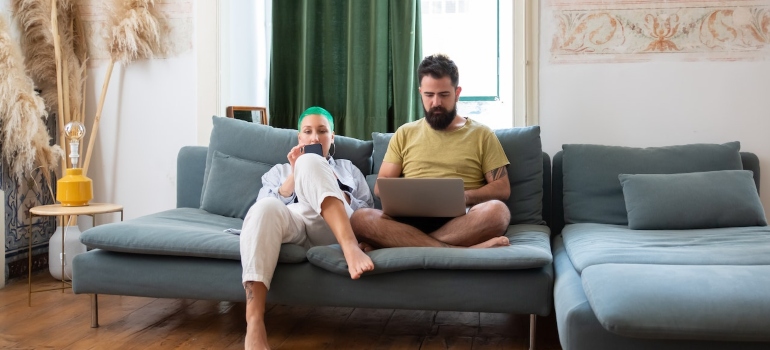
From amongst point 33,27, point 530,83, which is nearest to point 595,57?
point 530,83

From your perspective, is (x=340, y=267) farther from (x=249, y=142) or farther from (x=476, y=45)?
(x=476, y=45)

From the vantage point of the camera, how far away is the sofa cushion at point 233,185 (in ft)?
11.1

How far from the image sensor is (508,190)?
3.11 metres

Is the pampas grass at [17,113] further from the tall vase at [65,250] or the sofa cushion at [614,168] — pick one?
the sofa cushion at [614,168]

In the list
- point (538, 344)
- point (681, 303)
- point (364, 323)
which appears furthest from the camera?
point (364, 323)

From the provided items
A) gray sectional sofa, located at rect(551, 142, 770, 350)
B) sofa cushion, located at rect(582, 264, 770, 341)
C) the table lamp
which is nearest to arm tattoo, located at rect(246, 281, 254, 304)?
gray sectional sofa, located at rect(551, 142, 770, 350)

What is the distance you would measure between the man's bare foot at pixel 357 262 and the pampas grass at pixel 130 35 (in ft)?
6.57

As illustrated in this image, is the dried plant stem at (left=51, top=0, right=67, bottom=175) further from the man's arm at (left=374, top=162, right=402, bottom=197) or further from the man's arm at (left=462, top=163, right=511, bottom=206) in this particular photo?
the man's arm at (left=462, top=163, right=511, bottom=206)

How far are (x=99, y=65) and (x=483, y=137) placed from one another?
2.25 metres

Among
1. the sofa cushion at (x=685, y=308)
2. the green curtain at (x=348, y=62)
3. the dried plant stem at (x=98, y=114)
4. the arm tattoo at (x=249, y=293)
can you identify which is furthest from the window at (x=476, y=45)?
the sofa cushion at (x=685, y=308)

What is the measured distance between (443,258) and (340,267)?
1.18ft

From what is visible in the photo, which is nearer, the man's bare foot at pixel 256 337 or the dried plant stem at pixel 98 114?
the man's bare foot at pixel 256 337

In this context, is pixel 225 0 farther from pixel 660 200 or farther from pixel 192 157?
pixel 660 200

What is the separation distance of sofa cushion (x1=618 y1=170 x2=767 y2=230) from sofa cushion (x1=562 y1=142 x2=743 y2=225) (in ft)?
0.47
